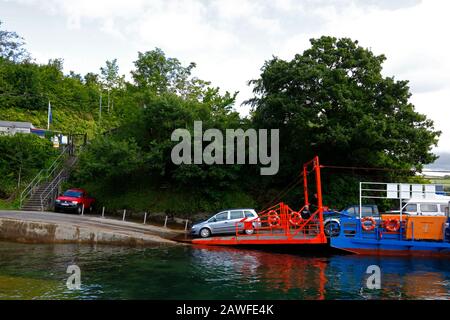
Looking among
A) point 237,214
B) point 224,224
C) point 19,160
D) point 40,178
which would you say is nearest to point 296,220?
point 237,214

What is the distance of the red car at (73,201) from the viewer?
26.8 meters

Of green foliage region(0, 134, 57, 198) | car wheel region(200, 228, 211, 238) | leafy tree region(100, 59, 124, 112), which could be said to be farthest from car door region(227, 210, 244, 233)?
leafy tree region(100, 59, 124, 112)

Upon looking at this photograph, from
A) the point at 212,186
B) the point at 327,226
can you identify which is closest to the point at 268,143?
the point at 212,186

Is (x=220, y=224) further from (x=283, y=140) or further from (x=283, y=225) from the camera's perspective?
(x=283, y=140)

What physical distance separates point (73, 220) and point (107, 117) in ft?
122

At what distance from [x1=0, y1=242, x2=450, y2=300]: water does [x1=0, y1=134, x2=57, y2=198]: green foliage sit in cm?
1121

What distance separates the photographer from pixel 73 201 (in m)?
26.9

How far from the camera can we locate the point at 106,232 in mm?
20750

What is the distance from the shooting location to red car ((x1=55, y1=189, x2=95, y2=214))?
26766 mm

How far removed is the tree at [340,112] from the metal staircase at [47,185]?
14.8m

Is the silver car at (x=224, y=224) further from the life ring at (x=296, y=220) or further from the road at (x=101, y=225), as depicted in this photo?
the life ring at (x=296, y=220)

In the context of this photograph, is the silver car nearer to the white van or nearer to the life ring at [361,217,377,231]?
the life ring at [361,217,377,231]

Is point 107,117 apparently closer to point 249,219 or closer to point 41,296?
point 249,219

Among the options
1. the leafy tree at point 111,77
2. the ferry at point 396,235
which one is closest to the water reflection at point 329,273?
the ferry at point 396,235
